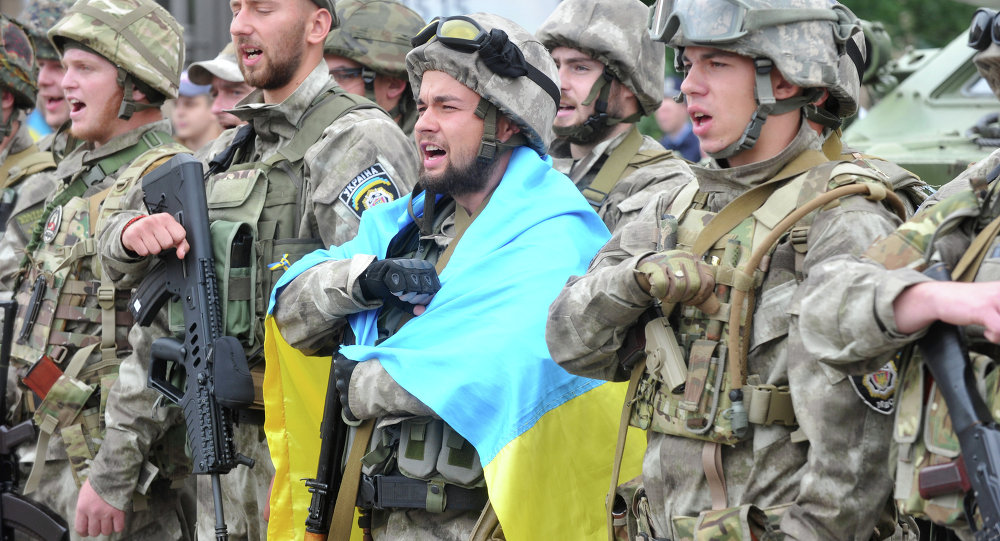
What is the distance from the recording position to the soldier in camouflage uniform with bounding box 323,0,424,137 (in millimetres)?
5844

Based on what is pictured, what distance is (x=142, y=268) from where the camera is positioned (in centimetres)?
463

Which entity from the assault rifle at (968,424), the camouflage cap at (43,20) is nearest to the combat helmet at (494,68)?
the assault rifle at (968,424)

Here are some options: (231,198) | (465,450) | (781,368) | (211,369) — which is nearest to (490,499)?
(465,450)

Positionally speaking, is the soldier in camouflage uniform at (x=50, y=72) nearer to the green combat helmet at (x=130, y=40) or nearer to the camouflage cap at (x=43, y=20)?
the camouflage cap at (x=43, y=20)

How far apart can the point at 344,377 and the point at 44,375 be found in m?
2.05

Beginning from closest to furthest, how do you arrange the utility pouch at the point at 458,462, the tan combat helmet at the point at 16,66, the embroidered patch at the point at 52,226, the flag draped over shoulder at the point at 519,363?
1. the flag draped over shoulder at the point at 519,363
2. the utility pouch at the point at 458,462
3. the embroidered patch at the point at 52,226
4. the tan combat helmet at the point at 16,66

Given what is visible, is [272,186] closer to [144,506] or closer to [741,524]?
[144,506]

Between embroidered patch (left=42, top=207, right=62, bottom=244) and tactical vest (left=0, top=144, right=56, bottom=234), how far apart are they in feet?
3.49

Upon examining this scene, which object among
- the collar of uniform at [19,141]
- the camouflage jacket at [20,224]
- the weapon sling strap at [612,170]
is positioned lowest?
the collar of uniform at [19,141]

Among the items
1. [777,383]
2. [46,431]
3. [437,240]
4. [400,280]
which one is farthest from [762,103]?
[46,431]

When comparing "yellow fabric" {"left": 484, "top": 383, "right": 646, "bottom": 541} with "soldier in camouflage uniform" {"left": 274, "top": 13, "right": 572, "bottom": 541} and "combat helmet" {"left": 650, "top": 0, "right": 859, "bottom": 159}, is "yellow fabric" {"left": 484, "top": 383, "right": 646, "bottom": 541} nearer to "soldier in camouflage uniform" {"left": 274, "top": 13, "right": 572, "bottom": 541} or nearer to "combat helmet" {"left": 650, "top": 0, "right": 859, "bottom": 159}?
"soldier in camouflage uniform" {"left": 274, "top": 13, "right": 572, "bottom": 541}

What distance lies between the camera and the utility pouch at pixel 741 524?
279cm

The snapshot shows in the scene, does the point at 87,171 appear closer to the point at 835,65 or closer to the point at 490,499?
the point at 490,499

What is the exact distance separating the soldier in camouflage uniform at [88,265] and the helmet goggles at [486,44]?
1.82m
